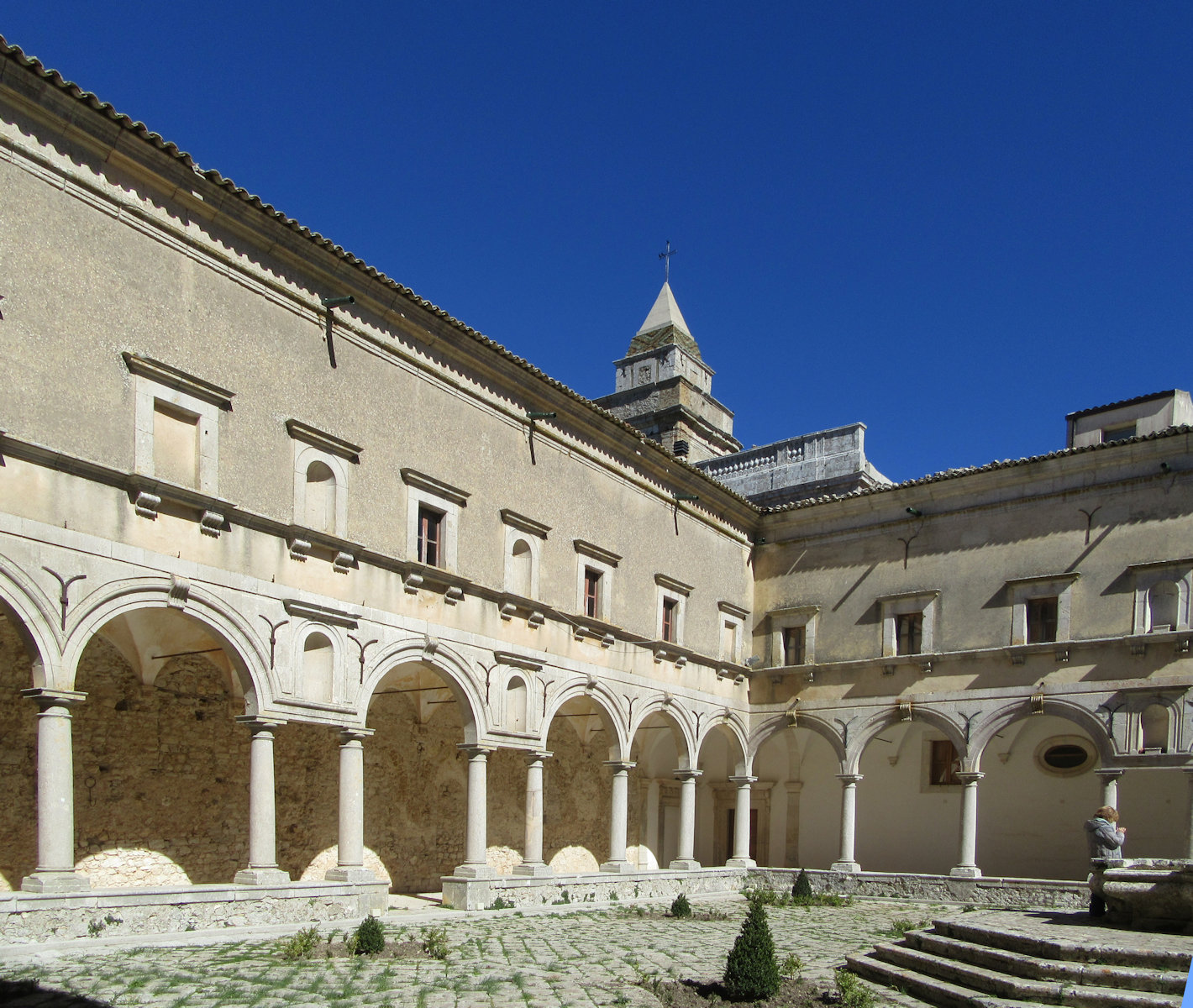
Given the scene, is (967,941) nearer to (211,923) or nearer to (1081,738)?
(211,923)

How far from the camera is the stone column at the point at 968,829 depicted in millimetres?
21094

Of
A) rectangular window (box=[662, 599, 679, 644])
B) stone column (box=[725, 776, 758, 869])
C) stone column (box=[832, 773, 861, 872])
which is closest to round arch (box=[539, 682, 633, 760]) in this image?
rectangular window (box=[662, 599, 679, 644])

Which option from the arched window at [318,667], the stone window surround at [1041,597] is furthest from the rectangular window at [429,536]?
the stone window surround at [1041,597]

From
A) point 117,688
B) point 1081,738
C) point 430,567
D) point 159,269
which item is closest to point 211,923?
point 117,688

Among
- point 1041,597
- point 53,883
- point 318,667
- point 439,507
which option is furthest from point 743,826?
point 53,883

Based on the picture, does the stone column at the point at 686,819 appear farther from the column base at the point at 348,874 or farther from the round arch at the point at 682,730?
the column base at the point at 348,874

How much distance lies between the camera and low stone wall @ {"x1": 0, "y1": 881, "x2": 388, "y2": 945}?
36.7 feet

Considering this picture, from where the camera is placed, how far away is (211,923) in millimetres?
12883

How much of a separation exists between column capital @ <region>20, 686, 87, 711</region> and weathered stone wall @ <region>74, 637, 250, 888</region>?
91.2 inches

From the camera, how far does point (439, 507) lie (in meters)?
17.5

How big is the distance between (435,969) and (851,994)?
4.05 meters

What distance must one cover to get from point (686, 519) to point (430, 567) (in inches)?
329

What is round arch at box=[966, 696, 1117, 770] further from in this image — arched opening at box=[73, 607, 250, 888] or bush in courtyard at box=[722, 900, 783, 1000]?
arched opening at box=[73, 607, 250, 888]

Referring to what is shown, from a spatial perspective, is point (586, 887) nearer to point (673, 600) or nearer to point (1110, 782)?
point (673, 600)
